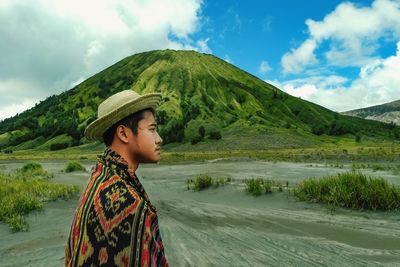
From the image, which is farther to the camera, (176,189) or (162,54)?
(162,54)

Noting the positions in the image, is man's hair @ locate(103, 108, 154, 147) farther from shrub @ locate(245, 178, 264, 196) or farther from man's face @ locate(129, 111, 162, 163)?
shrub @ locate(245, 178, 264, 196)

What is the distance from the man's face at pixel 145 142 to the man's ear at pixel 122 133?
0.10 ft

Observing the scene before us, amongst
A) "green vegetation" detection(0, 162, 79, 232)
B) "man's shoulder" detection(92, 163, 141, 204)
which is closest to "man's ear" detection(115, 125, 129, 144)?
Answer: "man's shoulder" detection(92, 163, 141, 204)

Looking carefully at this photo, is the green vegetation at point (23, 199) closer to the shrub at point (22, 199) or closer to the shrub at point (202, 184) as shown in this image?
the shrub at point (22, 199)

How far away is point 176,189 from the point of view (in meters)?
20.6

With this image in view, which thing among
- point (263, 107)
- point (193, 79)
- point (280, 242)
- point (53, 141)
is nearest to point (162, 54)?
point (193, 79)

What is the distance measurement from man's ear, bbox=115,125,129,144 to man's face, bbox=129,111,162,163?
0.10 ft

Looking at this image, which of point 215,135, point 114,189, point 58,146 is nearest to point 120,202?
point 114,189

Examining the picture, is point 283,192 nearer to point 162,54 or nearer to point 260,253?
point 260,253

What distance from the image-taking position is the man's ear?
2.43 metres

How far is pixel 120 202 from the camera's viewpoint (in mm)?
2035

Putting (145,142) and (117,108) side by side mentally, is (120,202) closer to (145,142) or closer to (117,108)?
(145,142)

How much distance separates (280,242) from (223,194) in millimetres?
8879

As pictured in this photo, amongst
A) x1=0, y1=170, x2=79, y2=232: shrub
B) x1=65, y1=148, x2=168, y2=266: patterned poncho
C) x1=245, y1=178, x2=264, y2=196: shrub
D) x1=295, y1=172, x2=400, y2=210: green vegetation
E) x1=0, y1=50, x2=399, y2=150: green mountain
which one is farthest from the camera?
x1=0, y1=50, x2=399, y2=150: green mountain
